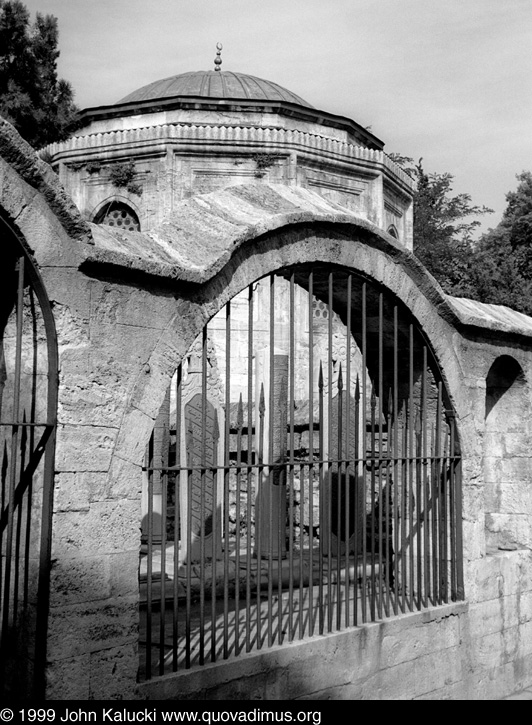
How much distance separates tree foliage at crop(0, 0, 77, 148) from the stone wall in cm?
1380

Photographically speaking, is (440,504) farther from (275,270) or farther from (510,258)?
(510,258)

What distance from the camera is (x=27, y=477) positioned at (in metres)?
3.92

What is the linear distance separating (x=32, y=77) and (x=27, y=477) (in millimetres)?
15913

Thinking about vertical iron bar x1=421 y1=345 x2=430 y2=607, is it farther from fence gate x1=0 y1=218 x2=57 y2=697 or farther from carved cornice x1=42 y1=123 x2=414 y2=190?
carved cornice x1=42 y1=123 x2=414 y2=190

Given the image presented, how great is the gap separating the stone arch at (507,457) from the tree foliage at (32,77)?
514 inches

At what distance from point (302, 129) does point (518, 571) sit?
15132mm

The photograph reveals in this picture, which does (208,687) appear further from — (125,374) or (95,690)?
(125,374)

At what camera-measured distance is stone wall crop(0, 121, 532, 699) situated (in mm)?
3814

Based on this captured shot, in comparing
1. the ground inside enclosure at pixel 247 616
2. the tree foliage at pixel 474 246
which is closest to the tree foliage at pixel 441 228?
the tree foliage at pixel 474 246

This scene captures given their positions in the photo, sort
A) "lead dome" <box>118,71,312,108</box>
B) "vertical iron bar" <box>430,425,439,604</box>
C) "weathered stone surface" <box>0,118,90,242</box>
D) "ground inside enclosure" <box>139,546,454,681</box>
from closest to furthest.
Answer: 1. "weathered stone surface" <box>0,118,90,242</box>
2. "ground inside enclosure" <box>139,546,454,681</box>
3. "vertical iron bar" <box>430,425,439,604</box>
4. "lead dome" <box>118,71,312,108</box>

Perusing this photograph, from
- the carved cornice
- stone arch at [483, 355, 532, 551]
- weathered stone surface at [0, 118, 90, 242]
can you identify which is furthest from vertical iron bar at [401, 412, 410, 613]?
the carved cornice

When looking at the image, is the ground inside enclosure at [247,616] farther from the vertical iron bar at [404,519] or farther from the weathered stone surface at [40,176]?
the weathered stone surface at [40,176]

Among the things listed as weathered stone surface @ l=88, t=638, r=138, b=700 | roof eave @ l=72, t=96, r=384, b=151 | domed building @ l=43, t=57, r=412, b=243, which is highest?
roof eave @ l=72, t=96, r=384, b=151

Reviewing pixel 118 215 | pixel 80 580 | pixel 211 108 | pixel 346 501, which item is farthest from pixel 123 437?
pixel 211 108
